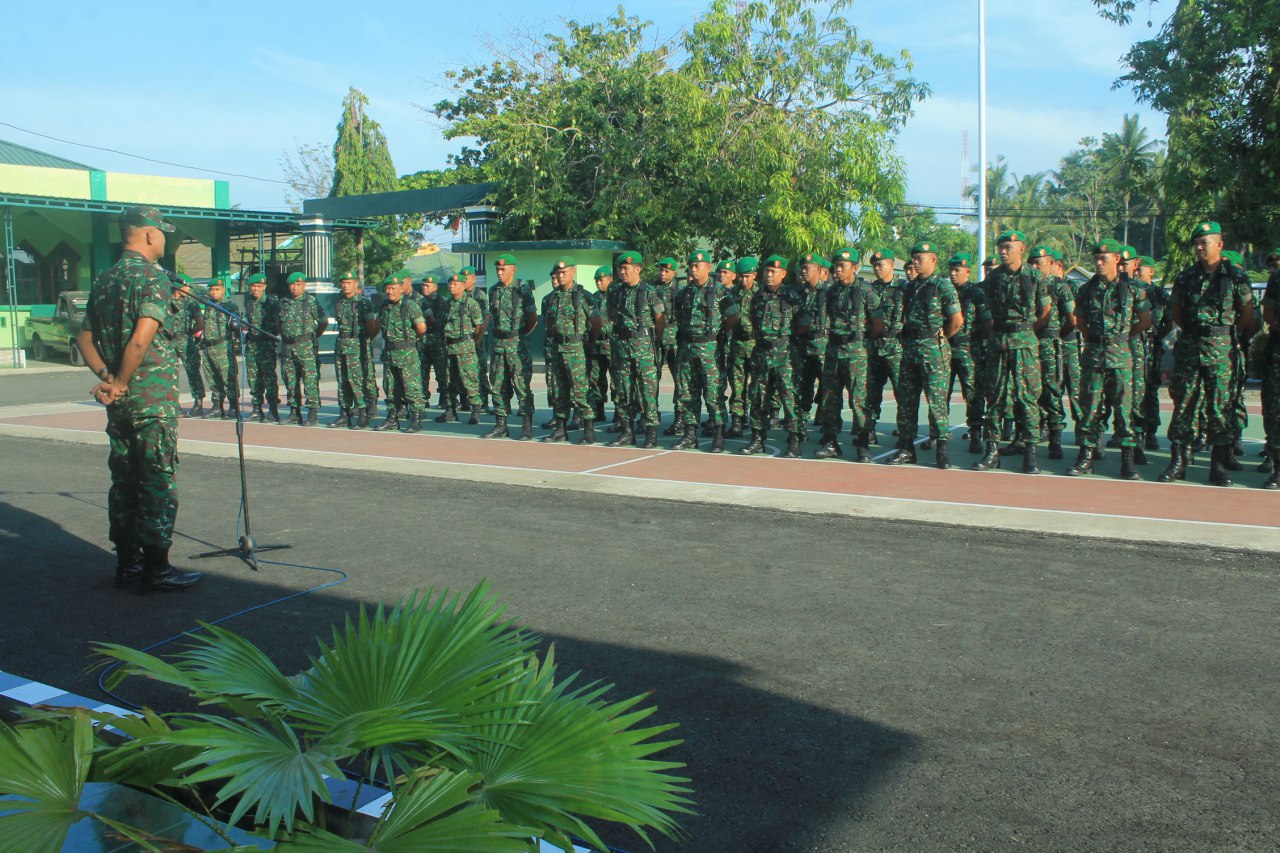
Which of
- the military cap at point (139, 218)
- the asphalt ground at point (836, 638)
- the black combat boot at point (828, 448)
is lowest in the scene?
the asphalt ground at point (836, 638)

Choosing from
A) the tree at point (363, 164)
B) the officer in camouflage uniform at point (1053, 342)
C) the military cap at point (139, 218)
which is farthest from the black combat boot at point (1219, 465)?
the tree at point (363, 164)

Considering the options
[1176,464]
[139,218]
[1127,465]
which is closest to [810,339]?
[1127,465]

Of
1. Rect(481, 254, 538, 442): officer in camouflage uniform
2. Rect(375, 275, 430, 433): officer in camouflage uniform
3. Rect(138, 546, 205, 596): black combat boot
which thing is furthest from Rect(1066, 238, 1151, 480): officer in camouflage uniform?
Rect(375, 275, 430, 433): officer in camouflage uniform

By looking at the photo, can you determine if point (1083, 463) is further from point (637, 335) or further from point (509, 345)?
point (509, 345)

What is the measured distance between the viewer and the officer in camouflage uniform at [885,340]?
1034 cm

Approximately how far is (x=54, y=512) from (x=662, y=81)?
1884 centimetres

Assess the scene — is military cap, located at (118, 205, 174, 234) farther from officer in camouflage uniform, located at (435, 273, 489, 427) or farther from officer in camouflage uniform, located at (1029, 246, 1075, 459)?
officer in camouflage uniform, located at (435, 273, 489, 427)

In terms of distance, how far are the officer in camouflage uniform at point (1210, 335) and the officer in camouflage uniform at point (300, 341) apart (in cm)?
1031

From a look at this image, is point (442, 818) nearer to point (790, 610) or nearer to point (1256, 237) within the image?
point (790, 610)

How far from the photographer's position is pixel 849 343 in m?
10.5

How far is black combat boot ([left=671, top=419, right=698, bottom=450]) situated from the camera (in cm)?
1171

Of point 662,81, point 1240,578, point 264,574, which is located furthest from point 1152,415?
point 662,81

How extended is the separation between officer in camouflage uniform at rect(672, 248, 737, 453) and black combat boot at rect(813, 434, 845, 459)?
109 centimetres

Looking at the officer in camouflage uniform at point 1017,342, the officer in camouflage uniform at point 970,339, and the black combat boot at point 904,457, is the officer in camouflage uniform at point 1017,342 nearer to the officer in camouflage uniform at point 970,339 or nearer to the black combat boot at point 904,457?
the officer in camouflage uniform at point 970,339
